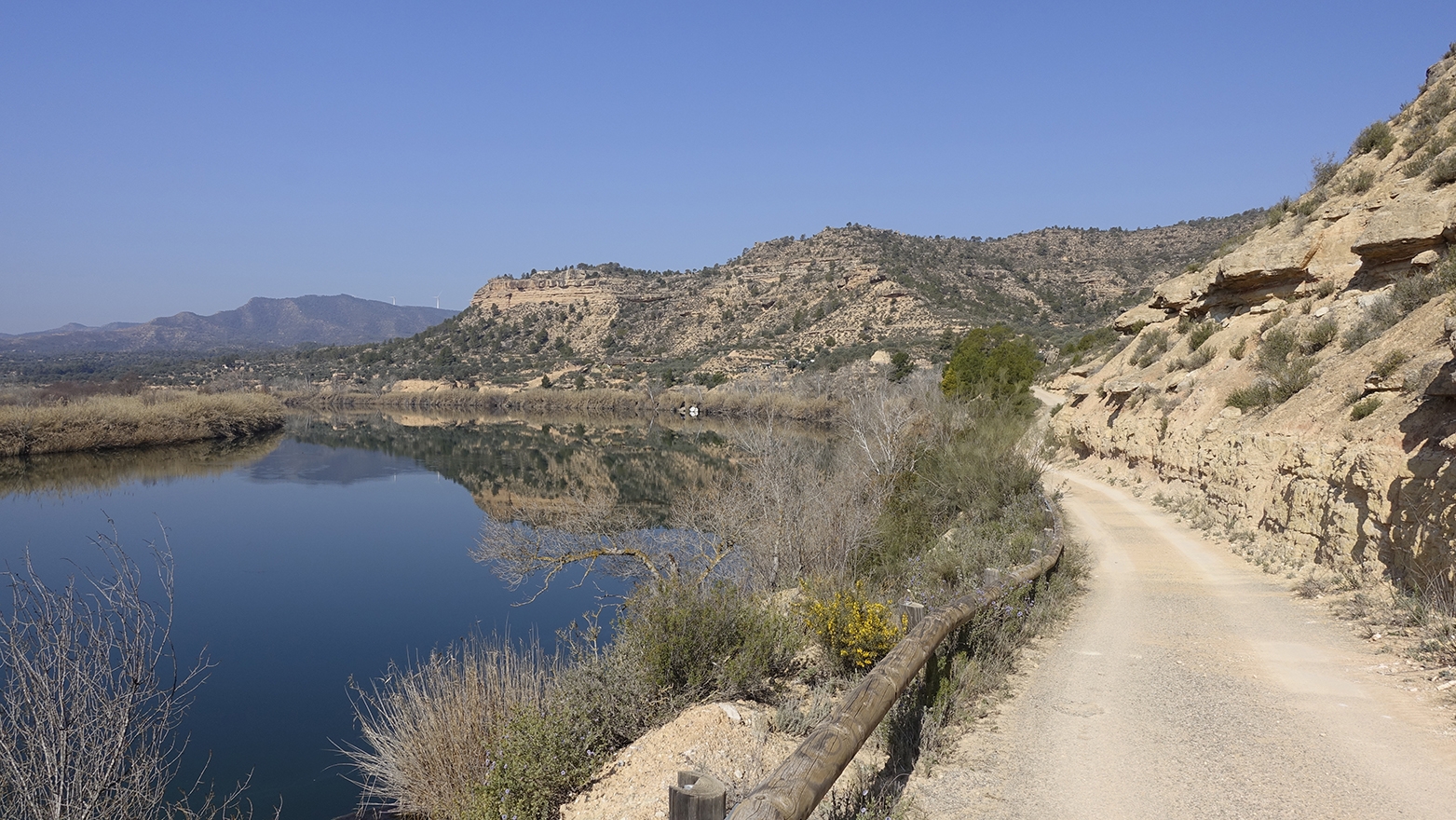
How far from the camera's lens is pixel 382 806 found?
29.3 feet

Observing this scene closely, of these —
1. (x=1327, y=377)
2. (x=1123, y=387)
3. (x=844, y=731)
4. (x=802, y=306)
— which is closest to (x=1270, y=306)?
(x=1123, y=387)

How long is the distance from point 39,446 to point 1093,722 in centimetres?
4723

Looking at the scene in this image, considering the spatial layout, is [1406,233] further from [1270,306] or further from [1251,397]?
[1270,306]

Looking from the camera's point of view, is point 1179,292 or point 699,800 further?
point 1179,292

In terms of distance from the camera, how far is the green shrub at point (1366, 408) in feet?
32.9

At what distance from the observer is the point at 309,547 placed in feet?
76.1

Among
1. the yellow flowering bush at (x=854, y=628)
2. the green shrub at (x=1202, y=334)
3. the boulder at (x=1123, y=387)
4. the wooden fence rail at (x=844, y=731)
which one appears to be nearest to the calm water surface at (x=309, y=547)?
the yellow flowering bush at (x=854, y=628)

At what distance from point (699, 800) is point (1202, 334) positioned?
2083 centimetres

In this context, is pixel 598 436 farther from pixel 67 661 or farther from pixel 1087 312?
pixel 67 661

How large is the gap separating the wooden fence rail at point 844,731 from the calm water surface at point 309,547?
7415mm

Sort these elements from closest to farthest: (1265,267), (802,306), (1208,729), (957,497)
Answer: (1208,729) → (957,497) → (1265,267) → (802,306)

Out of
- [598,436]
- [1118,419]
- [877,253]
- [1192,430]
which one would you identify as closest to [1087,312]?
[877,253]

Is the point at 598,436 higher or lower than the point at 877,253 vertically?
lower

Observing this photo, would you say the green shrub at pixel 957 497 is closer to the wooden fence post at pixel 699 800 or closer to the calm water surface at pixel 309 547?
the calm water surface at pixel 309 547
